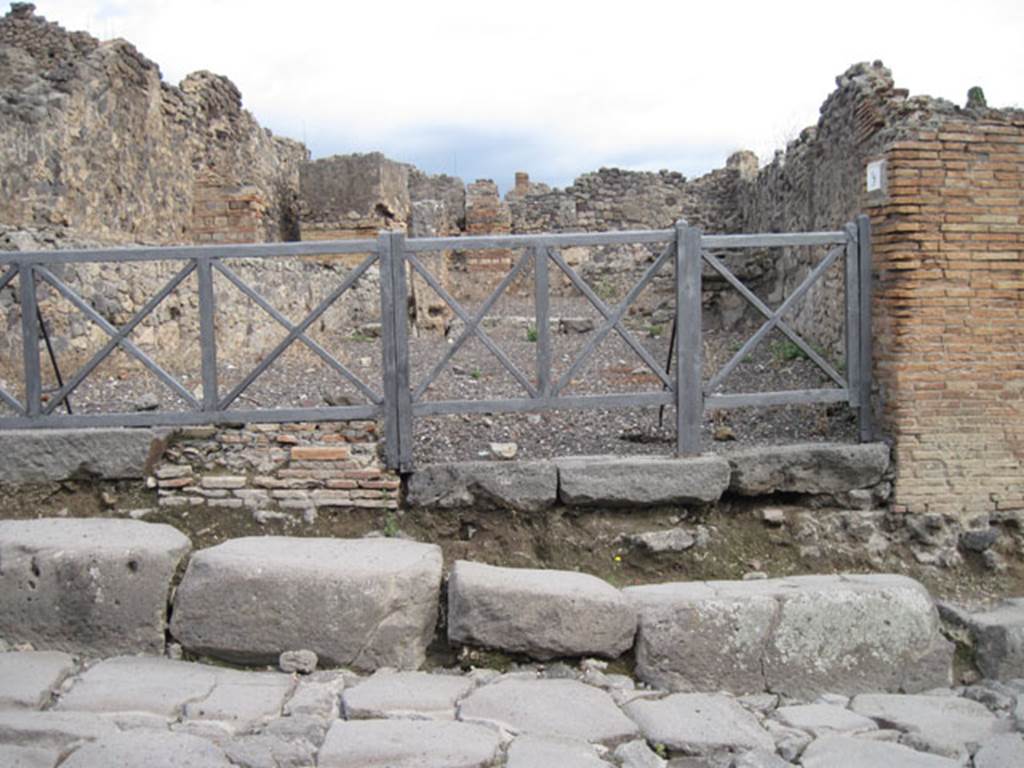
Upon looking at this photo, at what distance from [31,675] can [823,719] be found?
11.6 feet

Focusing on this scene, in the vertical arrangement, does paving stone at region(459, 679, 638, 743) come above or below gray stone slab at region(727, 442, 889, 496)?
below

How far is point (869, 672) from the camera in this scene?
4.40 meters

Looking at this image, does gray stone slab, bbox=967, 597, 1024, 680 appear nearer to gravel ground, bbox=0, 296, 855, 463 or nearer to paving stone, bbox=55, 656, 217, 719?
gravel ground, bbox=0, 296, 855, 463

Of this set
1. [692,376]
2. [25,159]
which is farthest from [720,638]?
[25,159]

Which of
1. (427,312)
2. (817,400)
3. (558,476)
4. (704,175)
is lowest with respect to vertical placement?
(558,476)

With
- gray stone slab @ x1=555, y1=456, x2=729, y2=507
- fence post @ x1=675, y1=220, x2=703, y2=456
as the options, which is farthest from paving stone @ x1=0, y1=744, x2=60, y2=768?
fence post @ x1=675, y1=220, x2=703, y2=456

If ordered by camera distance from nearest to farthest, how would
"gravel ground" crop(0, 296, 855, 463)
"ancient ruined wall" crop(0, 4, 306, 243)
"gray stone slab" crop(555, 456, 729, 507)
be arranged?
"gray stone slab" crop(555, 456, 729, 507) → "gravel ground" crop(0, 296, 855, 463) → "ancient ruined wall" crop(0, 4, 306, 243)

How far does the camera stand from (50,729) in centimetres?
340

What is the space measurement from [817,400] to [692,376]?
784 mm

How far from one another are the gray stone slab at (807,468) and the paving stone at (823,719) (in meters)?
1.30

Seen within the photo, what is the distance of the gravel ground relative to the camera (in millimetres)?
5633

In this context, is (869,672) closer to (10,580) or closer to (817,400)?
(817,400)

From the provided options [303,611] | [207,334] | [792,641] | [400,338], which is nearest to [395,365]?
[400,338]

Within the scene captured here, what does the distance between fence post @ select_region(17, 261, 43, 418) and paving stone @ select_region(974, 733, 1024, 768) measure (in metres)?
5.04
